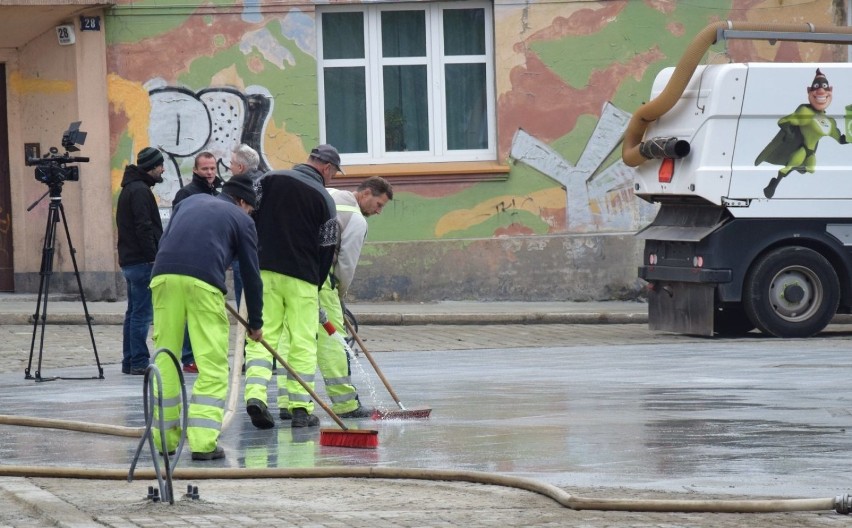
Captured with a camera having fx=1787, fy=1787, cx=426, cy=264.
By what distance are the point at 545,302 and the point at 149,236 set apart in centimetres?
820

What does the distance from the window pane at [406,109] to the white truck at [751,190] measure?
5.11m

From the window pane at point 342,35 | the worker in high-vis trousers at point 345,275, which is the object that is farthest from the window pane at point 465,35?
the worker in high-vis trousers at point 345,275

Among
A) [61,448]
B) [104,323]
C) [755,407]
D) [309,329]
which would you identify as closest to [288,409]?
[309,329]

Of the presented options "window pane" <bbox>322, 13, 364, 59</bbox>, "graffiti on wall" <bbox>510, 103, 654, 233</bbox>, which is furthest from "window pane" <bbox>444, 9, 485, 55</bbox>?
"graffiti on wall" <bbox>510, 103, 654, 233</bbox>

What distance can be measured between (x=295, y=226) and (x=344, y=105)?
1126 cm

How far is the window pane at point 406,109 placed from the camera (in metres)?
22.3

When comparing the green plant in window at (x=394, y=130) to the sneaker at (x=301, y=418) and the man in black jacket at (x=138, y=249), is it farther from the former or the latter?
the sneaker at (x=301, y=418)

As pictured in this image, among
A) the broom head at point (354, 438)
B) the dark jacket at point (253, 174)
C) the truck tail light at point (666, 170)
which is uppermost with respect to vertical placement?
the dark jacket at point (253, 174)

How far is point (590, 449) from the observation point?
9711mm

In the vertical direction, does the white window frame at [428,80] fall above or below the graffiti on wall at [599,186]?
above

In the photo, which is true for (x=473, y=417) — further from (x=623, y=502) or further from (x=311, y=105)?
(x=311, y=105)

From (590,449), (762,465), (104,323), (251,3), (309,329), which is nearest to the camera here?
(762,465)

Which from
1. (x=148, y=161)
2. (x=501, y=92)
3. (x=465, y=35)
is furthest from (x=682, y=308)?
(x=465, y=35)

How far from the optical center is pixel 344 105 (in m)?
22.2
